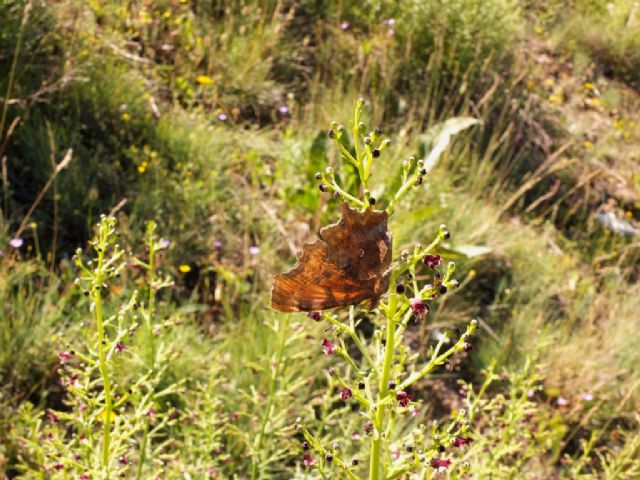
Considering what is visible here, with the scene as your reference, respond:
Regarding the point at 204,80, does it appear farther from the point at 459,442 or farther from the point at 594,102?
the point at 459,442

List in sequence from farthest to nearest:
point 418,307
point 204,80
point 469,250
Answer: point 204,80 → point 469,250 → point 418,307

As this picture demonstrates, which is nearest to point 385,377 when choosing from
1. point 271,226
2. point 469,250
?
point 469,250

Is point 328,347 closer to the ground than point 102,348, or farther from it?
farther from it

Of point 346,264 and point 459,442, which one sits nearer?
point 346,264

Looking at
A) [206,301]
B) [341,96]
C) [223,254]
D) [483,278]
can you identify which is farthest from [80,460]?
[341,96]

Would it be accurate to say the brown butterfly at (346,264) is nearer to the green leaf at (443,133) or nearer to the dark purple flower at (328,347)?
the dark purple flower at (328,347)

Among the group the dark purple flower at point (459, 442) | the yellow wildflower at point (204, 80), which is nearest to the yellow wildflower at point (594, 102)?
the yellow wildflower at point (204, 80)
